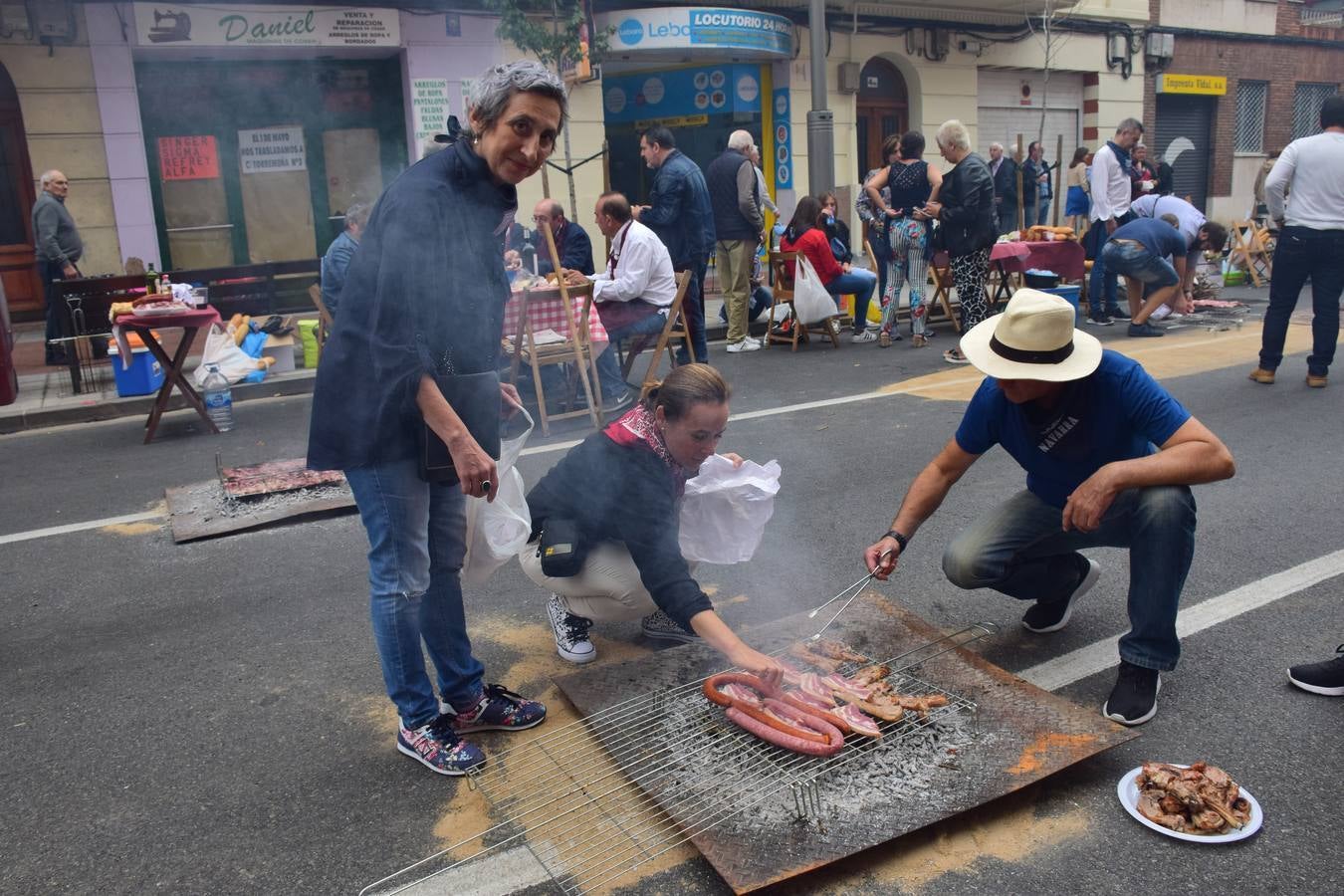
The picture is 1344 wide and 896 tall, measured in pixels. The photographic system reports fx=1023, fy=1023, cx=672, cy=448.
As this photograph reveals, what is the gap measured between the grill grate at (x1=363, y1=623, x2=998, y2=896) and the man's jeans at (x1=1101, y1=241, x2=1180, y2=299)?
295 inches

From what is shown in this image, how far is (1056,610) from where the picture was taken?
3.51m

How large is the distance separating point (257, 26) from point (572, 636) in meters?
9.50

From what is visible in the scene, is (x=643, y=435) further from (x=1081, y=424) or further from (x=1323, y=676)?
(x=1323, y=676)

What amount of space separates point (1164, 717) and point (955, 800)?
2.89 ft

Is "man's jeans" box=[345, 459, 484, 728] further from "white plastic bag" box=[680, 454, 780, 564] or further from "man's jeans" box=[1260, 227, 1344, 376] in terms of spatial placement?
"man's jeans" box=[1260, 227, 1344, 376]

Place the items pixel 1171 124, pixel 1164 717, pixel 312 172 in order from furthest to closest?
pixel 1171 124 < pixel 312 172 < pixel 1164 717

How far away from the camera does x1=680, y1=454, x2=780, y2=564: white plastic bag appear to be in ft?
11.6

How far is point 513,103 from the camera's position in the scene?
2439 mm

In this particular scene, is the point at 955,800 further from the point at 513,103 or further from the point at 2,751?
the point at 2,751

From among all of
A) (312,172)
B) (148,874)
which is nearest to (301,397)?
(312,172)

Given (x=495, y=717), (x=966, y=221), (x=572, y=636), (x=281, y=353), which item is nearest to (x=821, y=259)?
(x=966, y=221)

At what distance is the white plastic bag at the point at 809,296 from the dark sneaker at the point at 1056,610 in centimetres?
620

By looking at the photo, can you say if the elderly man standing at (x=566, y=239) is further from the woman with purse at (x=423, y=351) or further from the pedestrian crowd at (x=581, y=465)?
the woman with purse at (x=423, y=351)

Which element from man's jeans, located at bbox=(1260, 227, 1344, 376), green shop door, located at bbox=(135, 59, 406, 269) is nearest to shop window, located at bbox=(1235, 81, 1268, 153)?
man's jeans, located at bbox=(1260, 227, 1344, 376)
